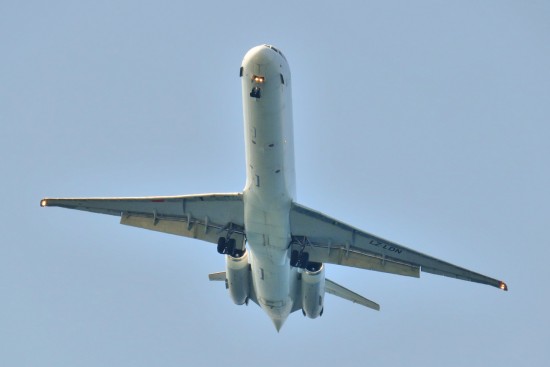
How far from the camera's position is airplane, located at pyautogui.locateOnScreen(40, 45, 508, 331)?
35031 millimetres

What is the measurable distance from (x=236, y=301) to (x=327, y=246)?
7.04m

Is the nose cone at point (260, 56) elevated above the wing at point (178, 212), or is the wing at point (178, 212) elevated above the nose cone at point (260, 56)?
the nose cone at point (260, 56)

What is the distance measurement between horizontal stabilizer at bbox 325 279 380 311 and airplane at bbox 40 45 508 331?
208 cm

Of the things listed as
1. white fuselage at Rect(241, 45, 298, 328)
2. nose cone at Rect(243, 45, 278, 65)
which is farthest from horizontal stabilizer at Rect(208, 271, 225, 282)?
nose cone at Rect(243, 45, 278, 65)

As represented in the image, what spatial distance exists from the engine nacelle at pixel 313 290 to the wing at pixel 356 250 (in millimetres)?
1473

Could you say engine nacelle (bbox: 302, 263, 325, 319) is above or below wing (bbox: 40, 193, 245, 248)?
below

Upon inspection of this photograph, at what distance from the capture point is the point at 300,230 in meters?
39.3

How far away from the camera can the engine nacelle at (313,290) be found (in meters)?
42.4

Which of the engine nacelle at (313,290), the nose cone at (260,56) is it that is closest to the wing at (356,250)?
the engine nacelle at (313,290)

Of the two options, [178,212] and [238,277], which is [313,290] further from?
[178,212]

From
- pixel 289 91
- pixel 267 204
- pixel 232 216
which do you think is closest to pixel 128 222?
pixel 232 216

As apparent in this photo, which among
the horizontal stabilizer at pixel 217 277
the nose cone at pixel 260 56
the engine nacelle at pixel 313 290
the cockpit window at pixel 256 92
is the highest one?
the nose cone at pixel 260 56

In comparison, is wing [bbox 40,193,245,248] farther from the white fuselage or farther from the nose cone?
the nose cone

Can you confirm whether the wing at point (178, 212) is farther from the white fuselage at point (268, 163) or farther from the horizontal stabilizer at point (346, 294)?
the horizontal stabilizer at point (346, 294)
